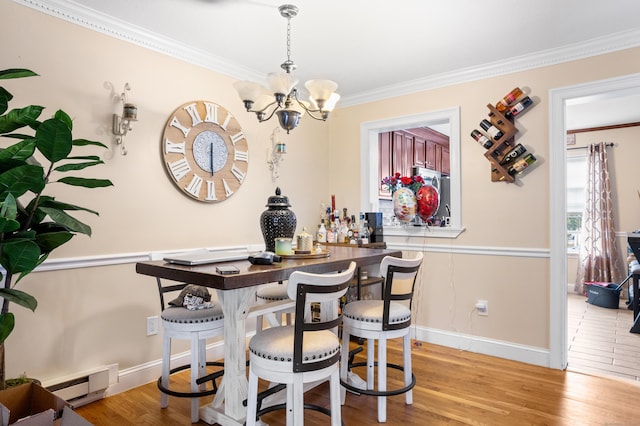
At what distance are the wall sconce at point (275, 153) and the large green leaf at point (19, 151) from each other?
2.17 m

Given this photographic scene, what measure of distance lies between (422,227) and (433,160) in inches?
81.0

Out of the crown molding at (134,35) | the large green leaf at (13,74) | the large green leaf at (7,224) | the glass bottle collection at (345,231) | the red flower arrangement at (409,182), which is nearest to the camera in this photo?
the large green leaf at (7,224)

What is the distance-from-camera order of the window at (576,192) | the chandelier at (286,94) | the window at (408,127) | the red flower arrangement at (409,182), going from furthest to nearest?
1. the window at (576,192)
2. the red flower arrangement at (409,182)
3. the window at (408,127)
4. the chandelier at (286,94)

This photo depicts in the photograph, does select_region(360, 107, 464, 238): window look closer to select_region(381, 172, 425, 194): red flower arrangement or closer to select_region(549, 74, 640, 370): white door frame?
select_region(381, 172, 425, 194): red flower arrangement

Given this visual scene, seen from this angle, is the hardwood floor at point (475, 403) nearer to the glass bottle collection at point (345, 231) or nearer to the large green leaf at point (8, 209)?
the glass bottle collection at point (345, 231)

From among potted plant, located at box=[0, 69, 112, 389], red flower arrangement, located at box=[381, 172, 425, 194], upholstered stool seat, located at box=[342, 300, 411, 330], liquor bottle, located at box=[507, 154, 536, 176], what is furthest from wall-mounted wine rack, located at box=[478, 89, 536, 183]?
potted plant, located at box=[0, 69, 112, 389]

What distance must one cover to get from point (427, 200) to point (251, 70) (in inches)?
75.4

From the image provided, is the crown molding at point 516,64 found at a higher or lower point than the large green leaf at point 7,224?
higher

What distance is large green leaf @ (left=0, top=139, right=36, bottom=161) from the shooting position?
147 centimetres

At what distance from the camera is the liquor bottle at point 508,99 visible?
3.05m

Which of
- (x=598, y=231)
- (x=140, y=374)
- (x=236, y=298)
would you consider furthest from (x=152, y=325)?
(x=598, y=231)

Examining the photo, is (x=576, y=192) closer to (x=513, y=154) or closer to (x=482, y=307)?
(x=513, y=154)

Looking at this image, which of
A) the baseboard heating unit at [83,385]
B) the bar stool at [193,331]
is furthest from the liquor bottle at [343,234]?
the baseboard heating unit at [83,385]

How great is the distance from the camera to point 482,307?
325cm
